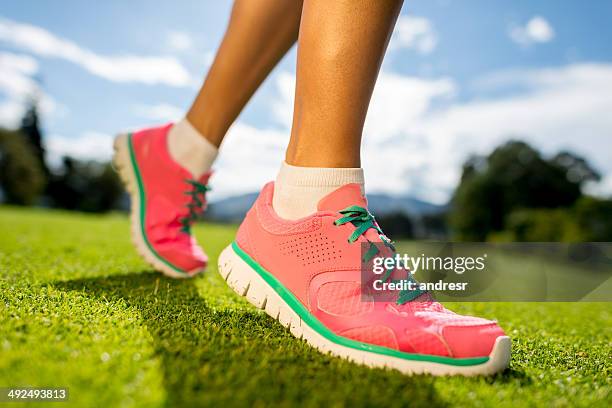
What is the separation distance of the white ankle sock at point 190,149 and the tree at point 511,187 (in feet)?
91.0

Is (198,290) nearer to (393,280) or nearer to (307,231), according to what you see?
(307,231)

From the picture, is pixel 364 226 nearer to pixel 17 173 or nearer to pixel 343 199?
pixel 343 199

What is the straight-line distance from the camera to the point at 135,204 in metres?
2.18

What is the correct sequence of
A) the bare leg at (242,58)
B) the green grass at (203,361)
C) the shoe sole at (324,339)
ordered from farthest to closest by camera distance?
1. the bare leg at (242,58)
2. the shoe sole at (324,339)
3. the green grass at (203,361)

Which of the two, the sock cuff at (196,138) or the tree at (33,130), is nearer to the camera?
the sock cuff at (196,138)

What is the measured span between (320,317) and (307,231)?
0.80 feet

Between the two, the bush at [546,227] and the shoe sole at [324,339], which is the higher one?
the shoe sole at [324,339]

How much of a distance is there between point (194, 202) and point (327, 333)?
1.17 metres

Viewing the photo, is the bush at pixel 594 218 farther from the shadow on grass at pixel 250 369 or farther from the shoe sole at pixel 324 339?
the shadow on grass at pixel 250 369

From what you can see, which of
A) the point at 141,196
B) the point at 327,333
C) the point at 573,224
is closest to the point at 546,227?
the point at 573,224

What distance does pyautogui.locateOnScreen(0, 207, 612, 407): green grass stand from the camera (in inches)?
33.0

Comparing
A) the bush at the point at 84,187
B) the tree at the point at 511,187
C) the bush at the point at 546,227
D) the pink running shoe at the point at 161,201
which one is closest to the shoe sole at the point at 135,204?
the pink running shoe at the point at 161,201

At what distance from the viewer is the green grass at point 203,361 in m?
0.84

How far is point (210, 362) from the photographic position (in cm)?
96
